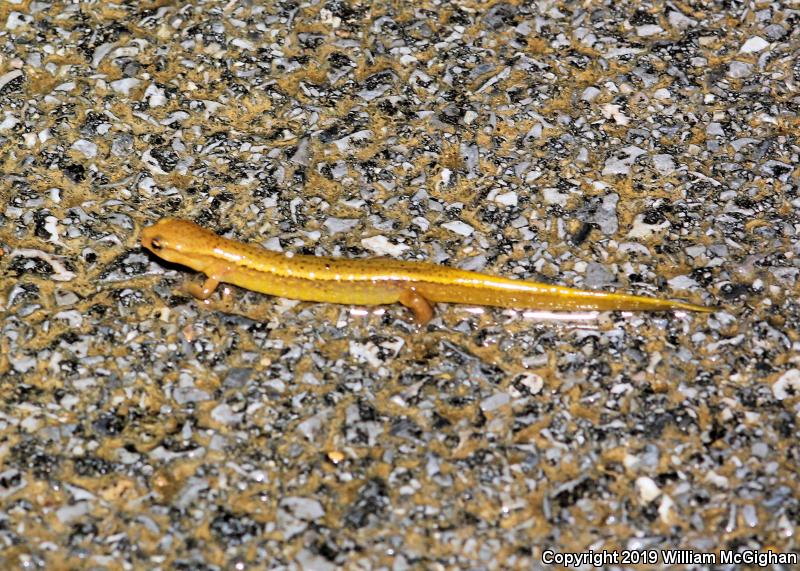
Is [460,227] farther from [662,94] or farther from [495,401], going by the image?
[662,94]

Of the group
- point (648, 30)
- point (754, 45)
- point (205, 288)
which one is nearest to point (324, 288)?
point (205, 288)

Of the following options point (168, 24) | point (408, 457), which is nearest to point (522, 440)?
point (408, 457)

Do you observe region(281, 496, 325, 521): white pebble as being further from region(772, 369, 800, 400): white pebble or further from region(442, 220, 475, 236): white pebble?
region(772, 369, 800, 400): white pebble

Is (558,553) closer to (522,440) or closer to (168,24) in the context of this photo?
(522,440)

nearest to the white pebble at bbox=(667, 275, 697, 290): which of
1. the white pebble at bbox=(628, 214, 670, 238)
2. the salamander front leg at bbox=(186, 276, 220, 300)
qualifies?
the white pebble at bbox=(628, 214, 670, 238)

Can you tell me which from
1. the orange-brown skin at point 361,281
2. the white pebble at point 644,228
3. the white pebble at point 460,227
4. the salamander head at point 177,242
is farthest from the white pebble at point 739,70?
the salamander head at point 177,242

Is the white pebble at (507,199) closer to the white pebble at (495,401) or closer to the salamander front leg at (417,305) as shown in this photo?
the salamander front leg at (417,305)
